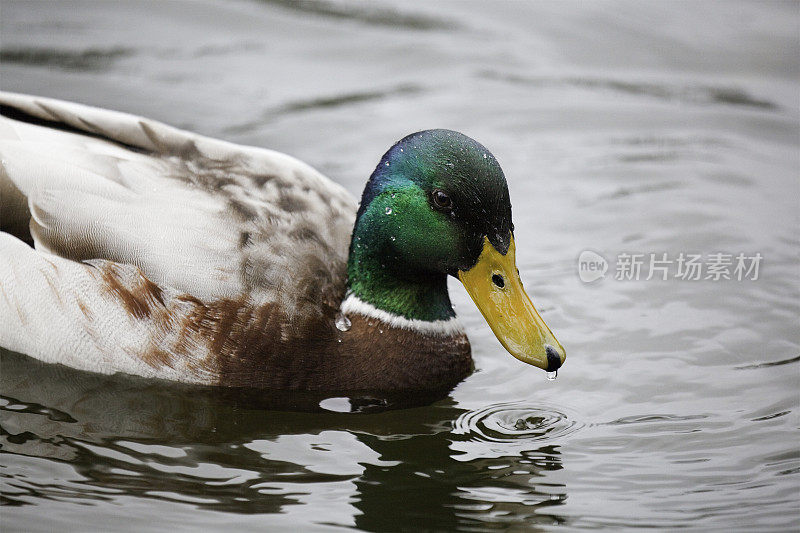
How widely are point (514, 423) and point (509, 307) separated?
2.06 ft

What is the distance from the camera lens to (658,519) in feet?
17.4

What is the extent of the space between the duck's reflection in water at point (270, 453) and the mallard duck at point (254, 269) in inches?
6.0

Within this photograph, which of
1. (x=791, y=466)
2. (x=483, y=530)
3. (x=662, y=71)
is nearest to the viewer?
(x=483, y=530)

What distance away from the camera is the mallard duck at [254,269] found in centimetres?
592

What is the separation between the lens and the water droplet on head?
248 inches

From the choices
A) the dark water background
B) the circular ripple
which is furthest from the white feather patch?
the circular ripple

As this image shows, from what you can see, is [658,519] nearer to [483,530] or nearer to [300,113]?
[483,530]

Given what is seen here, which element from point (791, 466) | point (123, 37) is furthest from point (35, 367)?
point (123, 37)

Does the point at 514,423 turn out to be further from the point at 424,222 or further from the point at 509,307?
the point at 424,222

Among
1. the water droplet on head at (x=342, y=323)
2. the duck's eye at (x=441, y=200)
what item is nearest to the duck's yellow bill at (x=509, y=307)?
the duck's eye at (x=441, y=200)

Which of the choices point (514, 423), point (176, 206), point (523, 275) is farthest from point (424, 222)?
point (523, 275)

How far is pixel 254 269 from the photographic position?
6.08m

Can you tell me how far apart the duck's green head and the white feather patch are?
254 mm

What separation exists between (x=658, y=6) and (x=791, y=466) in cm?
689
